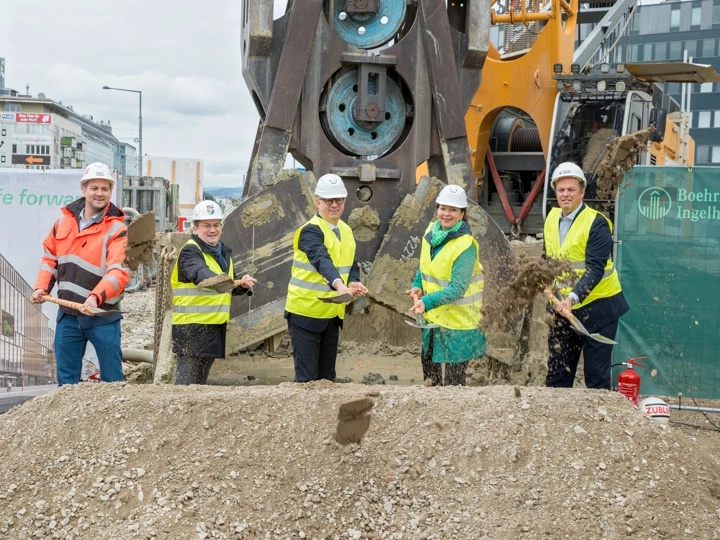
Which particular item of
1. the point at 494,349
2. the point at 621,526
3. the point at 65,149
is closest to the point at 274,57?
the point at 494,349

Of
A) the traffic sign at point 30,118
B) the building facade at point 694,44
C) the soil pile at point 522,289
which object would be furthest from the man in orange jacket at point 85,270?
the traffic sign at point 30,118

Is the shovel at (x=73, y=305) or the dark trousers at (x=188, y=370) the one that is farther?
the dark trousers at (x=188, y=370)

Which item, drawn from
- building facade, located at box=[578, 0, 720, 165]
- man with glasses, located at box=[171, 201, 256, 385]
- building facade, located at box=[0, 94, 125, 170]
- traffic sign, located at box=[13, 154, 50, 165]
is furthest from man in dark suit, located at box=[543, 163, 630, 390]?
building facade, located at box=[578, 0, 720, 165]

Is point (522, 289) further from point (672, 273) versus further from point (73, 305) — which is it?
point (73, 305)

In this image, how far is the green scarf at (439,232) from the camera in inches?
221

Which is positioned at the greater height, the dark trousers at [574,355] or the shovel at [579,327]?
the shovel at [579,327]

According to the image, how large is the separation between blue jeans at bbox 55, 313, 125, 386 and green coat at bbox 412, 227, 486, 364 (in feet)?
6.79

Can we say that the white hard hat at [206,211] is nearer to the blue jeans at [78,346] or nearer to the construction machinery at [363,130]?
the construction machinery at [363,130]

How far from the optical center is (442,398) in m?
4.34

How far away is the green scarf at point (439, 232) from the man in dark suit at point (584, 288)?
70 centimetres

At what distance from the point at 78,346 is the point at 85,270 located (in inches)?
20.0

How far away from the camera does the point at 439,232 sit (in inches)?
224

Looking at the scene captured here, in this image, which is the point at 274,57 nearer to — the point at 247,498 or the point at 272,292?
the point at 272,292

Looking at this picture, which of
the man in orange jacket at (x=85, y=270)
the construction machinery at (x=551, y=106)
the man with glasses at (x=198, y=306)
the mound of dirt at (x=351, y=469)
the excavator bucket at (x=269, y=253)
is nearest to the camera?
the mound of dirt at (x=351, y=469)
